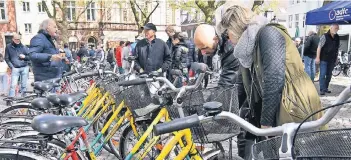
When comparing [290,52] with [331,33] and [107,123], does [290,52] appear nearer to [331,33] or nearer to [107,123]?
[107,123]

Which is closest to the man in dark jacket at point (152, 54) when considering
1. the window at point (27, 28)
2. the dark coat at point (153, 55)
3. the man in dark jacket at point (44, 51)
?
the dark coat at point (153, 55)

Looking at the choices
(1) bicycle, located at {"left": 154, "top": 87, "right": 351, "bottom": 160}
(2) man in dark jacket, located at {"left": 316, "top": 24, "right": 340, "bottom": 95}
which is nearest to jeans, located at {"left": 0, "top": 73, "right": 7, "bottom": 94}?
(2) man in dark jacket, located at {"left": 316, "top": 24, "right": 340, "bottom": 95}

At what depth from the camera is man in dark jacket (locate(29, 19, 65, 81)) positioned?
4762mm

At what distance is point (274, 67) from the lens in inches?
76.5

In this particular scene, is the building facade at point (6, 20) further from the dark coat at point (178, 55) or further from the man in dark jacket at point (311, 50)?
the man in dark jacket at point (311, 50)

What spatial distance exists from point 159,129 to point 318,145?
0.62m

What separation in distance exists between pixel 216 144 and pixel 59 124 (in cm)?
118

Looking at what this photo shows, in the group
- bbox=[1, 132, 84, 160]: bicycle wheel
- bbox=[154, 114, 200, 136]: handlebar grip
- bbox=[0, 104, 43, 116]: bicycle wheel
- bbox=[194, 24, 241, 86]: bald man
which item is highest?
bbox=[194, 24, 241, 86]: bald man

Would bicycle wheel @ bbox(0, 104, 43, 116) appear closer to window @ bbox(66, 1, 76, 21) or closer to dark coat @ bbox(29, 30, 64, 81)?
dark coat @ bbox(29, 30, 64, 81)

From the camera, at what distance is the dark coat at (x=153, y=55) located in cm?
543

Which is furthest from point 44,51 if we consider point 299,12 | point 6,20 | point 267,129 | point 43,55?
point 299,12

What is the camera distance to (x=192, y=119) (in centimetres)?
140

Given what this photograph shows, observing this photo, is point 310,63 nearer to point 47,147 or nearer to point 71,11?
point 47,147

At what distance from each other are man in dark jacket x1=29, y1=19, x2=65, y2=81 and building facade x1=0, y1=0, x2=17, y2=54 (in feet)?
101
